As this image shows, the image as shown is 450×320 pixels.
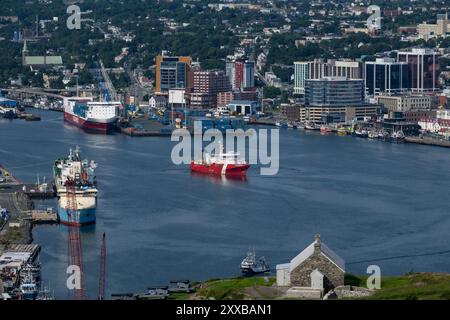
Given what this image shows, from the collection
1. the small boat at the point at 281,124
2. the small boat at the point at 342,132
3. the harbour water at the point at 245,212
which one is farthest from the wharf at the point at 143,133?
the small boat at the point at 342,132

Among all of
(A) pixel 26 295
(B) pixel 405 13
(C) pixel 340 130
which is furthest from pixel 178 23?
(A) pixel 26 295

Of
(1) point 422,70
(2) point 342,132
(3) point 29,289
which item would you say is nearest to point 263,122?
(2) point 342,132

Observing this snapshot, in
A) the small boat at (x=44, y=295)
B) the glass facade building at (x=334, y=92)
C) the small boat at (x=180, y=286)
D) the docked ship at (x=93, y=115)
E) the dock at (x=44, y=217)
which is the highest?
the glass facade building at (x=334, y=92)

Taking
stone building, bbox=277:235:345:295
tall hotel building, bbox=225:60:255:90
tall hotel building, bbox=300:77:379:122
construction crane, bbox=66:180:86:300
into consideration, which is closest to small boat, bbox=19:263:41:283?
construction crane, bbox=66:180:86:300

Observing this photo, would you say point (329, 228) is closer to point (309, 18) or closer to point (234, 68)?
point (234, 68)

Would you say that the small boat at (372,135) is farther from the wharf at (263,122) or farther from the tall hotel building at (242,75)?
the tall hotel building at (242,75)
